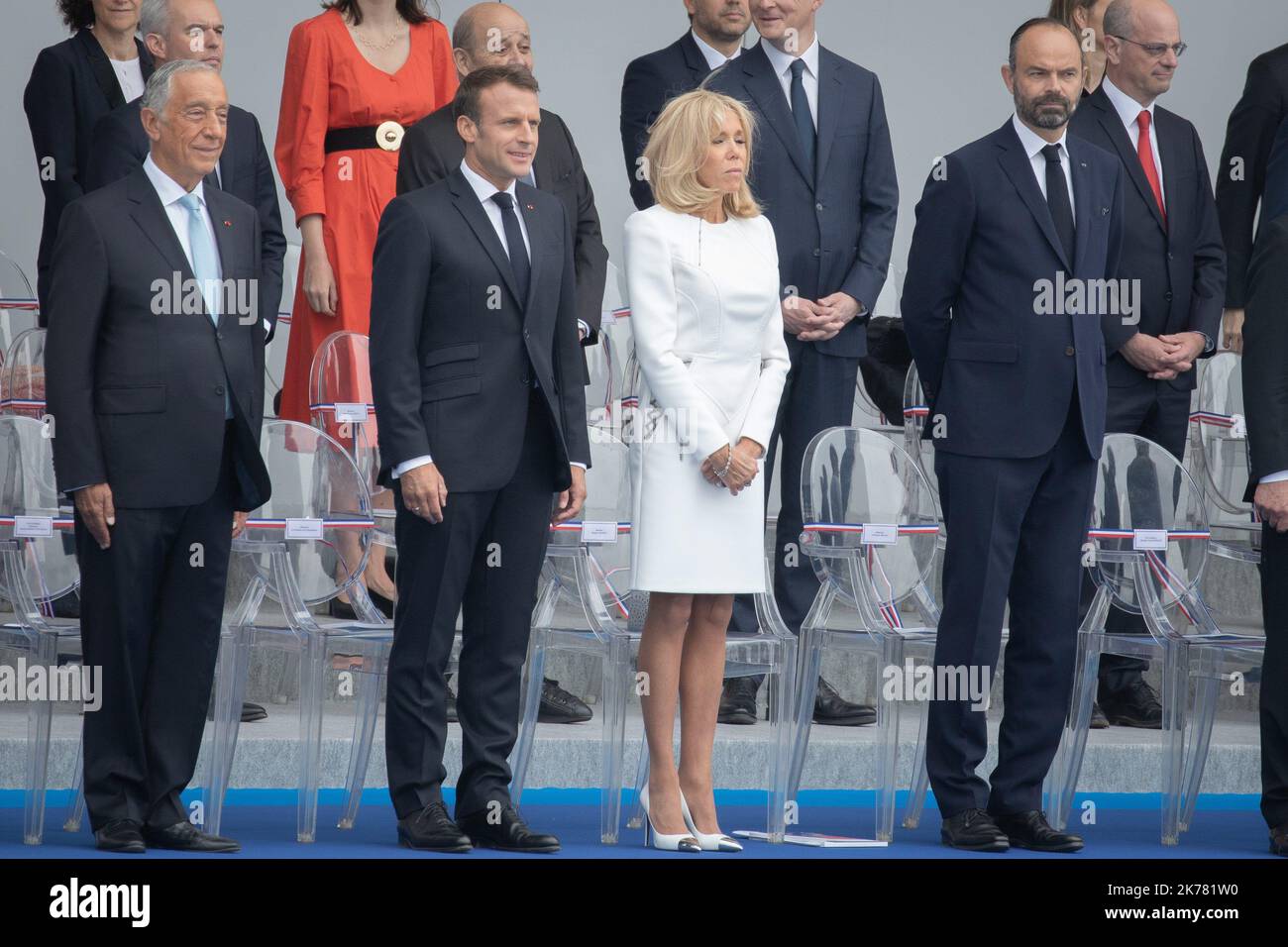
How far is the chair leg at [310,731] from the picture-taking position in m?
4.32

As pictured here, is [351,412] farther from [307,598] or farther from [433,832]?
[433,832]

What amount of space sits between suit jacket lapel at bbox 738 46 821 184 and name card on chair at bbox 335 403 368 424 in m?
1.34

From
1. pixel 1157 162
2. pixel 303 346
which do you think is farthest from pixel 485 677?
pixel 1157 162

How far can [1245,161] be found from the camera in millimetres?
5684

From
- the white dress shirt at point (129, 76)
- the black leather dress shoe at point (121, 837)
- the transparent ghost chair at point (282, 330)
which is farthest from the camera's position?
the transparent ghost chair at point (282, 330)

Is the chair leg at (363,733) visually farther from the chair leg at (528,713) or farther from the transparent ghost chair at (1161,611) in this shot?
the transparent ghost chair at (1161,611)

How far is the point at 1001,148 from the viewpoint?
446 centimetres

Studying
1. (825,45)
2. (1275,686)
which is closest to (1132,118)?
(1275,686)

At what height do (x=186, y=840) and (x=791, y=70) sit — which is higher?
(x=791, y=70)

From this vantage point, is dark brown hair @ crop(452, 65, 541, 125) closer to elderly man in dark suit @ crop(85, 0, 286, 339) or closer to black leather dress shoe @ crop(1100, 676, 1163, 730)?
elderly man in dark suit @ crop(85, 0, 286, 339)

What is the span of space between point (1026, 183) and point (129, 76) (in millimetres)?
2540

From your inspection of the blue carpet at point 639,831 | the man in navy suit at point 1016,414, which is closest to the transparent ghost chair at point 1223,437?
the blue carpet at point 639,831

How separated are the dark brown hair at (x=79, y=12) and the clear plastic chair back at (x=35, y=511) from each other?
1.37 m
